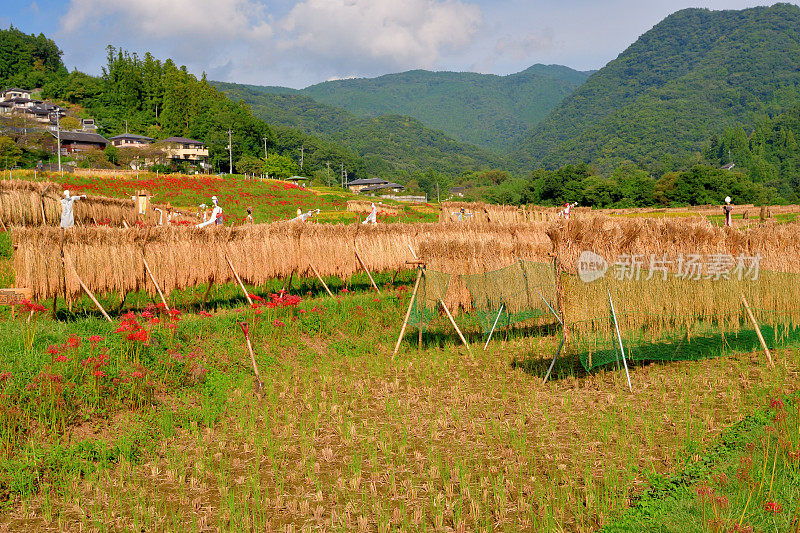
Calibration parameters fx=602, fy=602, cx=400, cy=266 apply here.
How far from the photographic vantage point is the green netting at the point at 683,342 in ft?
31.9

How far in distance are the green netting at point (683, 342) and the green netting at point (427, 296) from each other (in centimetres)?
301

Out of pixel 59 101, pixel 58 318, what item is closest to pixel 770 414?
pixel 58 318

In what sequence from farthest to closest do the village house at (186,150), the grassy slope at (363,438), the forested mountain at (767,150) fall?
the forested mountain at (767,150), the village house at (186,150), the grassy slope at (363,438)

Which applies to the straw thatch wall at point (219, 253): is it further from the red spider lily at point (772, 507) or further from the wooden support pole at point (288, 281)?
the red spider lily at point (772, 507)

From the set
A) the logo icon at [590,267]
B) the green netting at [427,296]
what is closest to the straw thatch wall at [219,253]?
the green netting at [427,296]

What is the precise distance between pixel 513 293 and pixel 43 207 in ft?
54.8

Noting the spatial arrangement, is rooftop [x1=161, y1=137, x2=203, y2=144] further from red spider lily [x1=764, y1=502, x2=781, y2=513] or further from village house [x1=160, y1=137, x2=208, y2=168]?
red spider lily [x1=764, y1=502, x2=781, y2=513]

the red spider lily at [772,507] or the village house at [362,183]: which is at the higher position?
the village house at [362,183]

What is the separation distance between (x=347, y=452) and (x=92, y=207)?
18.1 m

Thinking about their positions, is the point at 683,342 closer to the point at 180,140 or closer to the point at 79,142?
the point at 79,142

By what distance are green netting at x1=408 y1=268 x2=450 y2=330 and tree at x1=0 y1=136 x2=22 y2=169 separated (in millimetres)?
67335

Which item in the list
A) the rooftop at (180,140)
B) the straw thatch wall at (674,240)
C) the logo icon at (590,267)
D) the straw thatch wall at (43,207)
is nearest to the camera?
the logo icon at (590,267)

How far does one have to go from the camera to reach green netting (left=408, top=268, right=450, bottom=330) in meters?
12.0

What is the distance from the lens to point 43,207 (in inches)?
796
